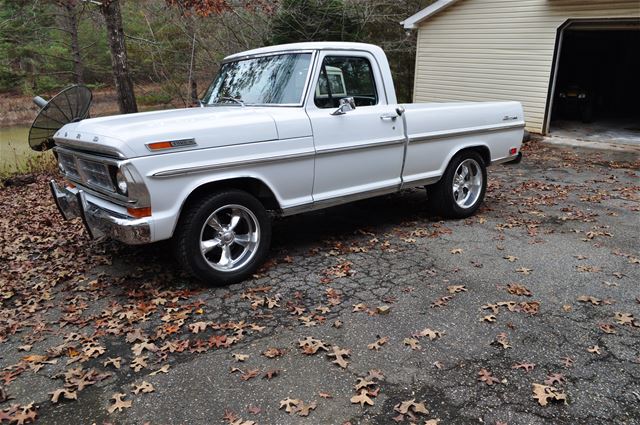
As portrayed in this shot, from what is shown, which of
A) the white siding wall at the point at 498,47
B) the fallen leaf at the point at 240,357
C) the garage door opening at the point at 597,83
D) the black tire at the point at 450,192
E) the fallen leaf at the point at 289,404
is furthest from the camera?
the garage door opening at the point at 597,83

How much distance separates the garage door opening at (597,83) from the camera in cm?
1559

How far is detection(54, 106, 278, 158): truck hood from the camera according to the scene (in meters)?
3.76

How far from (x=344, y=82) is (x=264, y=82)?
2.84 ft

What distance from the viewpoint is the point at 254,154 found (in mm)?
4324

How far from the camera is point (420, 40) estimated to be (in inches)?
638

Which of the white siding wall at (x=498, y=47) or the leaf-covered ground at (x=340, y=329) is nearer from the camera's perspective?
the leaf-covered ground at (x=340, y=329)

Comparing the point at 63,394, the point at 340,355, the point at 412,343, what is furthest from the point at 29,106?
the point at 412,343

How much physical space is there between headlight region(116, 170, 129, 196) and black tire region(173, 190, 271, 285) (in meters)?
→ 0.51

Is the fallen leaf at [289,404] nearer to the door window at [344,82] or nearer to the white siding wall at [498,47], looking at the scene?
the door window at [344,82]

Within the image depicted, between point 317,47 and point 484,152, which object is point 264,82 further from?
point 484,152

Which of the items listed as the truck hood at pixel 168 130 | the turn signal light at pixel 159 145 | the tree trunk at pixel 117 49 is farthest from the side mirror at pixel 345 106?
the tree trunk at pixel 117 49

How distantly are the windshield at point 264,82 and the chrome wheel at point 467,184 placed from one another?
2.69m

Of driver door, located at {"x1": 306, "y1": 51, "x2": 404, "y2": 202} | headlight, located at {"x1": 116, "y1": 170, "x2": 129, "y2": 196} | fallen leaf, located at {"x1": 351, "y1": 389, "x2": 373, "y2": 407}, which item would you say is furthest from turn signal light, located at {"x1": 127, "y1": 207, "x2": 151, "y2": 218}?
fallen leaf, located at {"x1": 351, "y1": 389, "x2": 373, "y2": 407}

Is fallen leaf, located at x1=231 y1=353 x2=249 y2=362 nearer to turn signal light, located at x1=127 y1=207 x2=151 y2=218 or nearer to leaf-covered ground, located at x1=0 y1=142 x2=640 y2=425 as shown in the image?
leaf-covered ground, located at x1=0 y1=142 x2=640 y2=425
